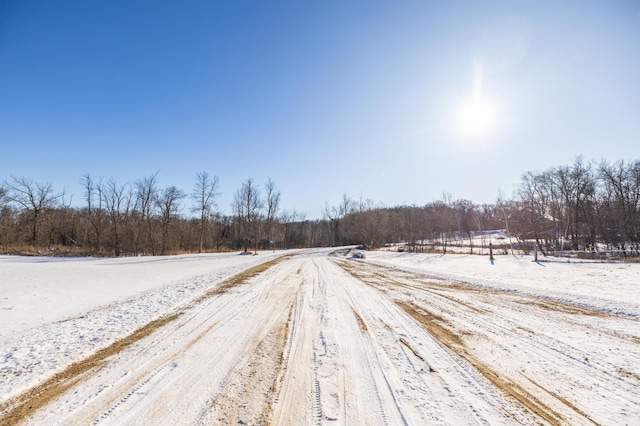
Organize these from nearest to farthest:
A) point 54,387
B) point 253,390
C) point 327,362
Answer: point 253,390 → point 54,387 → point 327,362

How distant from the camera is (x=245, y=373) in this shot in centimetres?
319

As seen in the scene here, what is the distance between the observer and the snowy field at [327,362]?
244cm

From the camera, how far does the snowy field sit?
2436mm

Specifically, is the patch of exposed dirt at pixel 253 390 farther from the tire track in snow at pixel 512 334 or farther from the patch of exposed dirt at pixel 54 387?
the tire track in snow at pixel 512 334

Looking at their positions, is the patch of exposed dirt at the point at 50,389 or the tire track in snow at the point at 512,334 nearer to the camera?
the patch of exposed dirt at the point at 50,389

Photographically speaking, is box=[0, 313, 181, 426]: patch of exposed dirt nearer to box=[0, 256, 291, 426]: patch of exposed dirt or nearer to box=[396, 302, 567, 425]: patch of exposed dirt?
box=[0, 256, 291, 426]: patch of exposed dirt

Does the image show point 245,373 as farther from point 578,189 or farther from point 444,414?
point 578,189

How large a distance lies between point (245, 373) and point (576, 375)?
3.94m

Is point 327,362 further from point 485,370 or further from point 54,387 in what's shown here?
point 54,387

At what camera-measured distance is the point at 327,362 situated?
3.46 m

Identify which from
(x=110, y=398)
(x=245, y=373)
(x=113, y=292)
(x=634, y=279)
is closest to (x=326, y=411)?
(x=245, y=373)

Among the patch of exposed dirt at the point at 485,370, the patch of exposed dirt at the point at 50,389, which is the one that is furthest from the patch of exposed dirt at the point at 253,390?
the patch of exposed dirt at the point at 485,370

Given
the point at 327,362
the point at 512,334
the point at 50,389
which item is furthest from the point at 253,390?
the point at 512,334

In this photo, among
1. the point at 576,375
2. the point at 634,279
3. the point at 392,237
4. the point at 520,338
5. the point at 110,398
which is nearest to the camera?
the point at 110,398
